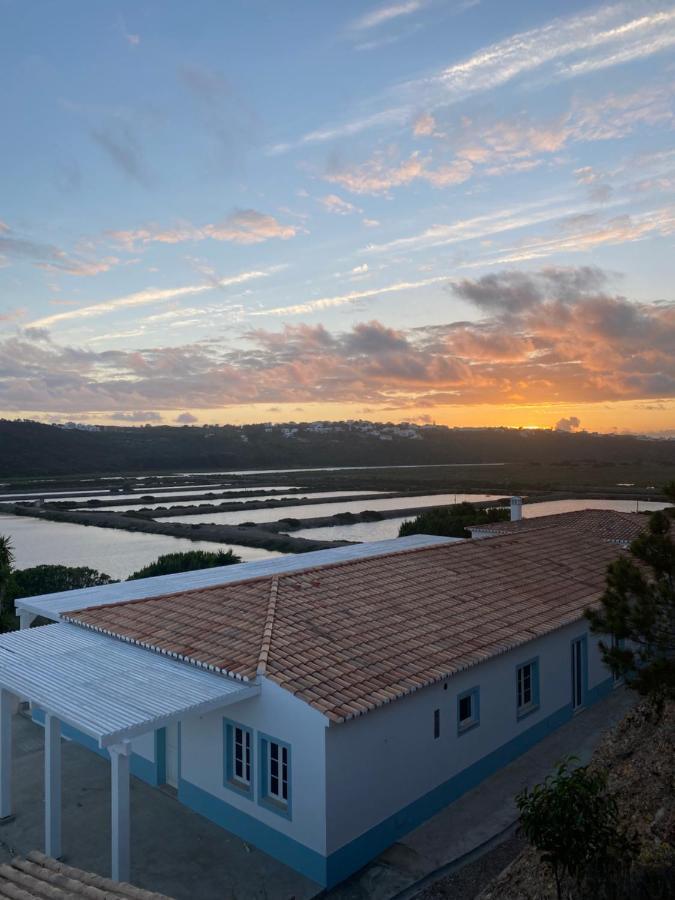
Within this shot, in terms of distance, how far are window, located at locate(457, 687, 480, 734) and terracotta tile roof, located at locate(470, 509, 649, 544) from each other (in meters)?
10.9

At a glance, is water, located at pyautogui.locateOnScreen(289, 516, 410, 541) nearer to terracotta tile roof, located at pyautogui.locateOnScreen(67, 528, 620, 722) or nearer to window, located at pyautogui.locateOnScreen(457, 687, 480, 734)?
terracotta tile roof, located at pyautogui.locateOnScreen(67, 528, 620, 722)

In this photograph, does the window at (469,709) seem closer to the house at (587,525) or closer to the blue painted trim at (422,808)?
the blue painted trim at (422,808)

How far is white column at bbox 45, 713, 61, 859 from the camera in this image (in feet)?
29.1

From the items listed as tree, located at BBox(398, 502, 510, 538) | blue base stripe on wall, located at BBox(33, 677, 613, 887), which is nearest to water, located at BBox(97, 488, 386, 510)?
tree, located at BBox(398, 502, 510, 538)

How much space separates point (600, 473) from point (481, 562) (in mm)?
90516

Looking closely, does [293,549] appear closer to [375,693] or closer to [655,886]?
[375,693]

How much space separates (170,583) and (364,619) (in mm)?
6508

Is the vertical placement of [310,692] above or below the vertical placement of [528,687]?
above

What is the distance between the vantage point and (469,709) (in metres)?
10.7

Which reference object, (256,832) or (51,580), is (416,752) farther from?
(51,580)

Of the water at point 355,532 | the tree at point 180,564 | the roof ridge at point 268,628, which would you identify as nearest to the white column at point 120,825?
the roof ridge at point 268,628

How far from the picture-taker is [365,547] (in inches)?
795

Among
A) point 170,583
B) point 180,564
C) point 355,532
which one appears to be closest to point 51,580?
point 180,564

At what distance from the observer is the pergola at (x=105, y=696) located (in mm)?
8039
